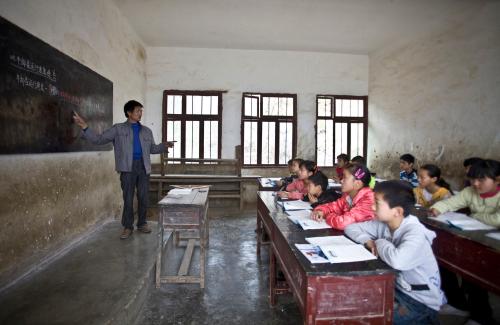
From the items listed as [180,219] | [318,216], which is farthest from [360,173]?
[180,219]

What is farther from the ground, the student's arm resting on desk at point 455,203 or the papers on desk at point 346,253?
the student's arm resting on desk at point 455,203

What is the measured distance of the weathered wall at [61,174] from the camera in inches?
94.3

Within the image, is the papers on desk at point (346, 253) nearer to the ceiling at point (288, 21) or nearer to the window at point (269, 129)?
the ceiling at point (288, 21)

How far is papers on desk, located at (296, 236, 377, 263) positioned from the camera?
1.39m

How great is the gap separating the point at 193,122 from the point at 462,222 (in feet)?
18.2

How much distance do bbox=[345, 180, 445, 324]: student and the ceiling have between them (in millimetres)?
3963

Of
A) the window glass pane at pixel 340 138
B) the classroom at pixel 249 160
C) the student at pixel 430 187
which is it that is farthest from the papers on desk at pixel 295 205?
the window glass pane at pixel 340 138

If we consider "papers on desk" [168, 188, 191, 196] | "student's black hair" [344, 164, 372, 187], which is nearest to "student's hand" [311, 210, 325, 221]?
"student's black hair" [344, 164, 372, 187]

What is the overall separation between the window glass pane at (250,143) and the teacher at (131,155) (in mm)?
3516

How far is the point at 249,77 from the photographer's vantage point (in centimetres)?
690

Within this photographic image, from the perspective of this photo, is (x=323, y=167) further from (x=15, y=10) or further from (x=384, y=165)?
(x=15, y=10)

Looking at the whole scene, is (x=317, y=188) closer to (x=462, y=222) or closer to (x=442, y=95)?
(x=462, y=222)

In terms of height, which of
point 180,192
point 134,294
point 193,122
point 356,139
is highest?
point 193,122

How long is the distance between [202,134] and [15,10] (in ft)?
14.8
